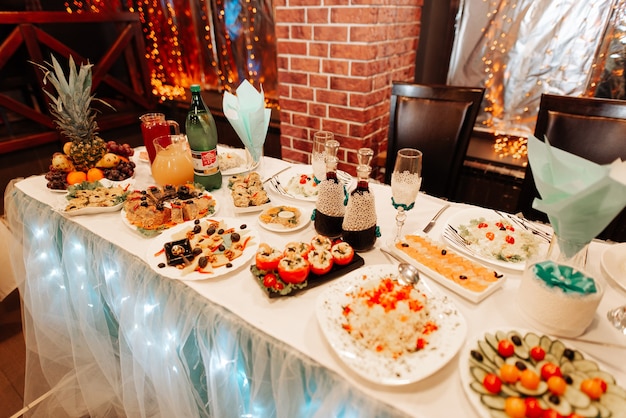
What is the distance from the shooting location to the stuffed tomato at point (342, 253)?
97 centimetres

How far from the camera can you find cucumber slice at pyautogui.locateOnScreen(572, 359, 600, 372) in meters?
0.68

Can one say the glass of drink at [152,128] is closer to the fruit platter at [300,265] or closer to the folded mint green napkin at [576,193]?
the fruit platter at [300,265]

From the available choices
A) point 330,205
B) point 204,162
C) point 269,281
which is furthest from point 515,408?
point 204,162

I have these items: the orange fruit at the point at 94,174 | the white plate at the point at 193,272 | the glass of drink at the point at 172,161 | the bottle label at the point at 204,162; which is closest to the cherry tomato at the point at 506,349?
the white plate at the point at 193,272

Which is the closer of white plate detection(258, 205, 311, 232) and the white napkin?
white plate detection(258, 205, 311, 232)

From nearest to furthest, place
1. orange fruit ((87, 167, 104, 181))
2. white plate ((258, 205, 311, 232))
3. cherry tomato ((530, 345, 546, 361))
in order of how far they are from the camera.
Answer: cherry tomato ((530, 345, 546, 361))
white plate ((258, 205, 311, 232))
orange fruit ((87, 167, 104, 181))

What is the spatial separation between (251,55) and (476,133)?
1889 mm

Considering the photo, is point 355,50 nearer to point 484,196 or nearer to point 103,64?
point 484,196

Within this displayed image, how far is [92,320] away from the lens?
4.77 feet

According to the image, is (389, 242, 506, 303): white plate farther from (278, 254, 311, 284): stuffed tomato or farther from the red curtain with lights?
the red curtain with lights

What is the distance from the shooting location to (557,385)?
64 centimetres

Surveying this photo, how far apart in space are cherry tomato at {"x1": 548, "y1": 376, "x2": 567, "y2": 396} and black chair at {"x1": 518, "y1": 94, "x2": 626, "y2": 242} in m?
0.96

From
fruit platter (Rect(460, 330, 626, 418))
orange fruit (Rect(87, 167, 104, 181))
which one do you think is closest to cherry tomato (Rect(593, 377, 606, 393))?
fruit platter (Rect(460, 330, 626, 418))

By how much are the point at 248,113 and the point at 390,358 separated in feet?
3.43
